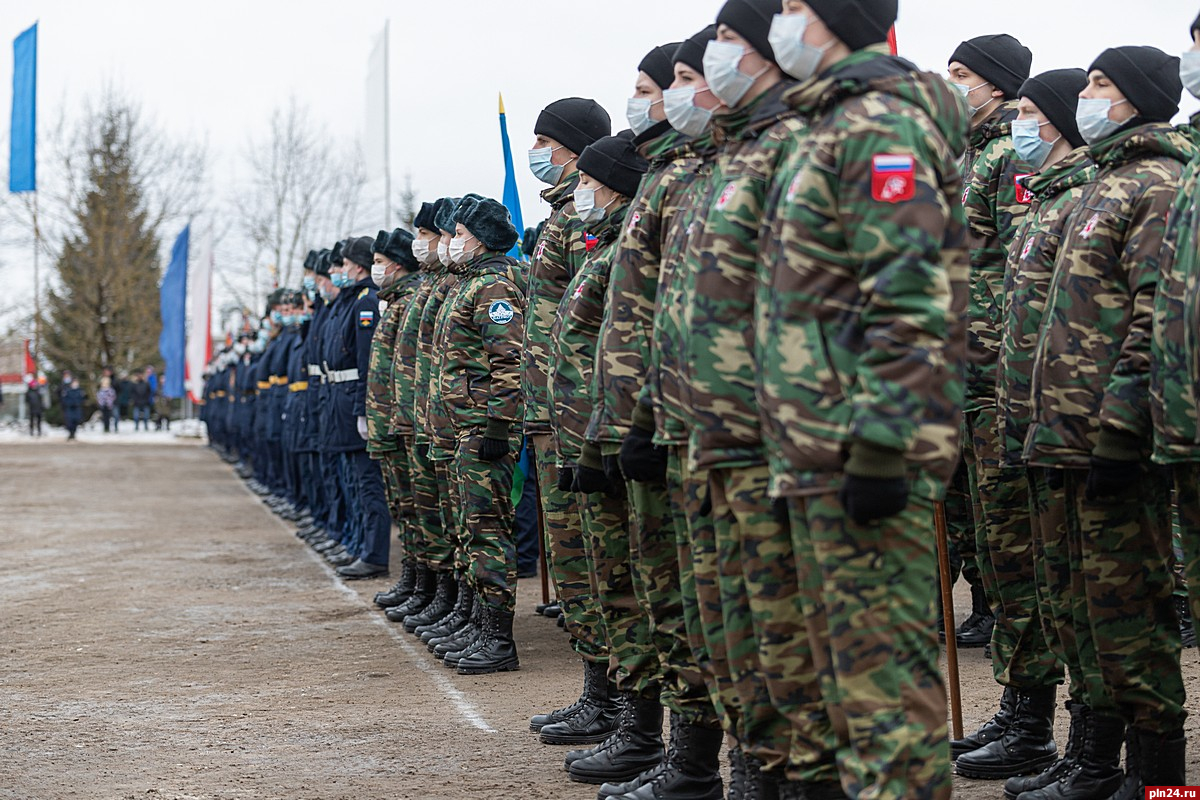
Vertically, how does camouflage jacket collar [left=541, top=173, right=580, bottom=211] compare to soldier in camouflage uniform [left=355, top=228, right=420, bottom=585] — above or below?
above

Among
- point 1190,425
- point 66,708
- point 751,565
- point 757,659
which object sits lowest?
point 66,708

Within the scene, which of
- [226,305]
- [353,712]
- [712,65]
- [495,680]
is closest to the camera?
[712,65]

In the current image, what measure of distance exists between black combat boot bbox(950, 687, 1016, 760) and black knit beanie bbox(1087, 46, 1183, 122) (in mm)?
2150

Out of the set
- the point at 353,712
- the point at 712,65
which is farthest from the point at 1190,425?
the point at 353,712

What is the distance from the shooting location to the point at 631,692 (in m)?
5.66

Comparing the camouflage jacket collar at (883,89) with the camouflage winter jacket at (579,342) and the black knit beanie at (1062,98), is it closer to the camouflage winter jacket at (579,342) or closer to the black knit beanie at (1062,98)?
the black knit beanie at (1062,98)

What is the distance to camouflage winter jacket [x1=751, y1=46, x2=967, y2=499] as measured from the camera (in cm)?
349

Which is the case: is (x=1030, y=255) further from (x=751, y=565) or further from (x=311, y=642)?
(x=311, y=642)

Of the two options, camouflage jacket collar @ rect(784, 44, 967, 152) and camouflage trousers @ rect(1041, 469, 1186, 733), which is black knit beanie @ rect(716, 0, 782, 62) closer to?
camouflage jacket collar @ rect(784, 44, 967, 152)

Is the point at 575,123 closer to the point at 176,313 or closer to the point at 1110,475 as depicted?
the point at 1110,475

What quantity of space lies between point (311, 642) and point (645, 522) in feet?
14.4

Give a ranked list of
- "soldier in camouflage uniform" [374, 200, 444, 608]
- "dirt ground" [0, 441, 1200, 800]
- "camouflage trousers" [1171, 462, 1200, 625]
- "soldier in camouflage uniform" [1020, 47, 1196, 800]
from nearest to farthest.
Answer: "camouflage trousers" [1171, 462, 1200, 625]
"soldier in camouflage uniform" [1020, 47, 1196, 800]
"dirt ground" [0, 441, 1200, 800]
"soldier in camouflage uniform" [374, 200, 444, 608]

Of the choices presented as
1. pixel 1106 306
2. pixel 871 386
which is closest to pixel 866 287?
pixel 871 386

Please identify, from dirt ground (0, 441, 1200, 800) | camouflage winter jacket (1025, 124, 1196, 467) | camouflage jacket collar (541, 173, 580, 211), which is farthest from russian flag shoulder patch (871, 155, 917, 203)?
camouflage jacket collar (541, 173, 580, 211)
